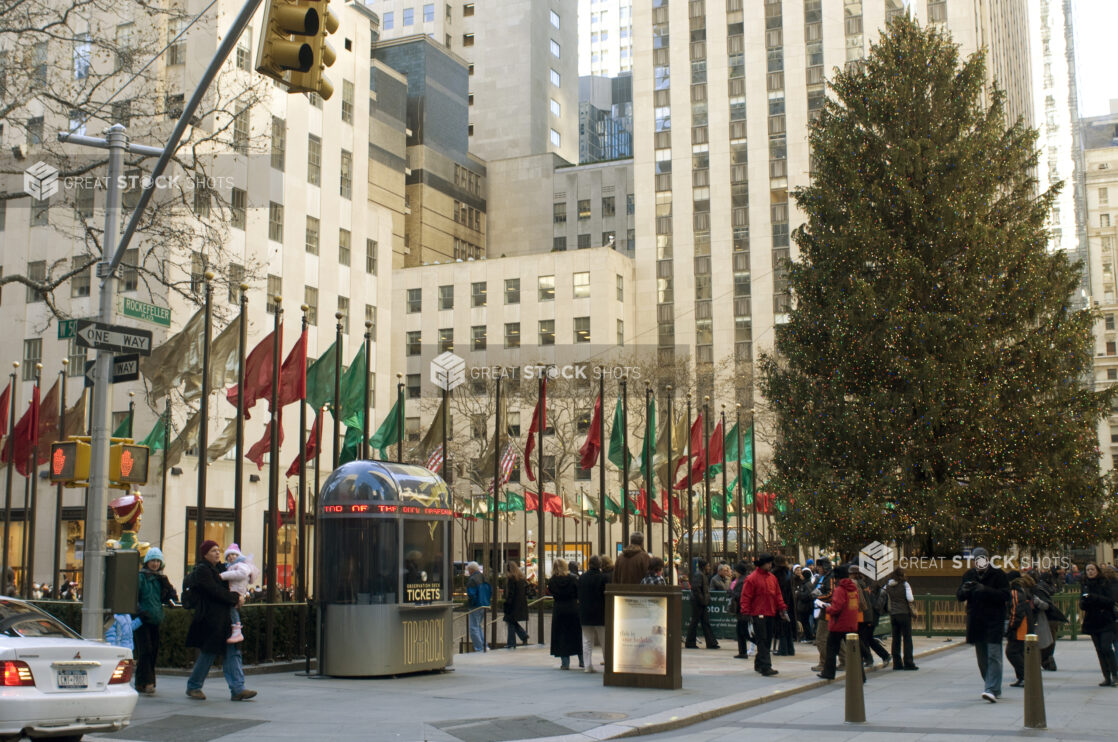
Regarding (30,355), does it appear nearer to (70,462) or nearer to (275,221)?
(275,221)

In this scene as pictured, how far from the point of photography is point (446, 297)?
287ft

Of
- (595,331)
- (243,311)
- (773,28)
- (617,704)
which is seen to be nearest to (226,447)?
(243,311)

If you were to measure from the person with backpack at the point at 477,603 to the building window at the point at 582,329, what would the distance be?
57397 mm

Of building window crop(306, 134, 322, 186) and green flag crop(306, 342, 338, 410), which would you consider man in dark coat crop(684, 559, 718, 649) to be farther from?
building window crop(306, 134, 322, 186)

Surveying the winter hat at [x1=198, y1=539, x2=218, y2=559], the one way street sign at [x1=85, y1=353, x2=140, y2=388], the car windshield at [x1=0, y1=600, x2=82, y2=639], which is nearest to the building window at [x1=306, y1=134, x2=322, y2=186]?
the one way street sign at [x1=85, y1=353, x2=140, y2=388]

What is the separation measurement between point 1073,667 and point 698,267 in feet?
215

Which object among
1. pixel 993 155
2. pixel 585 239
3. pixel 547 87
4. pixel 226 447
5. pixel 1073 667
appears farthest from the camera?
pixel 547 87

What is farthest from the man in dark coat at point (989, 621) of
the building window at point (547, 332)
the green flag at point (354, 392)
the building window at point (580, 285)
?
the building window at point (580, 285)

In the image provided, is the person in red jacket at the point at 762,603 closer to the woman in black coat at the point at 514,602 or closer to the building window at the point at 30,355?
the woman in black coat at the point at 514,602

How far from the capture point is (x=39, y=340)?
1972 inches

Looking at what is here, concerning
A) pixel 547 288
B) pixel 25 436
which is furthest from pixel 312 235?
pixel 25 436

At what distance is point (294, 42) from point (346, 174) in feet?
175

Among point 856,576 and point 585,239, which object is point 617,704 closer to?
point 856,576

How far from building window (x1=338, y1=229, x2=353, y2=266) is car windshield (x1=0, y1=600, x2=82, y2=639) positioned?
49.9 m
